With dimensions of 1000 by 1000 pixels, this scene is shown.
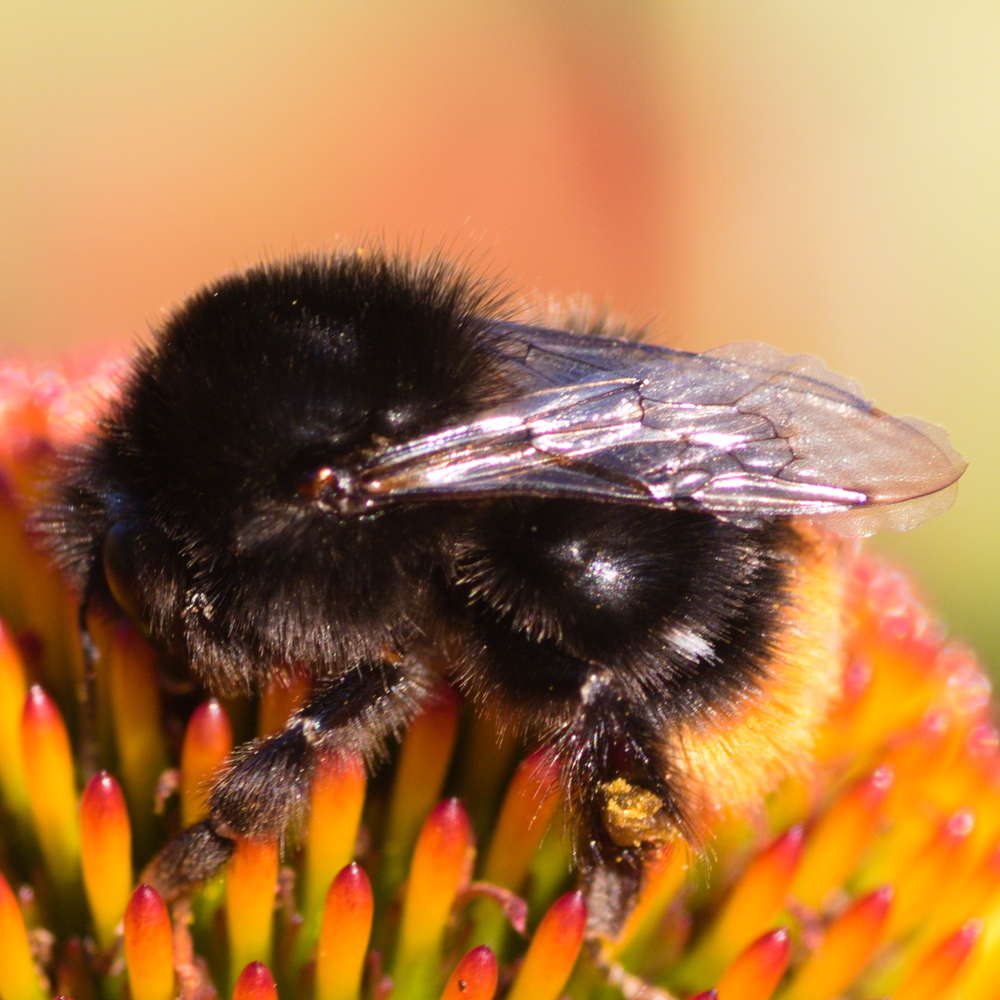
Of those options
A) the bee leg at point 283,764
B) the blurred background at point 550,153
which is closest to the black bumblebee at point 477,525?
the bee leg at point 283,764

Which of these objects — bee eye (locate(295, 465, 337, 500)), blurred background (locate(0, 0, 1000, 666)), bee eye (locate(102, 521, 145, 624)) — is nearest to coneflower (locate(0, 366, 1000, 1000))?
bee eye (locate(102, 521, 145, 624))

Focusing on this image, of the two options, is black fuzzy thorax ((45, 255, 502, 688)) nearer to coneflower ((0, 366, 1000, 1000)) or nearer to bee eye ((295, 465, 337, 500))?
bee eye ((295, 465, 337, 500))

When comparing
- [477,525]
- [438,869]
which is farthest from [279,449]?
[438,869]

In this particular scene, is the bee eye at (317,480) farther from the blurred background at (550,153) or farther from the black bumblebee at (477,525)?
the blurred background at (550,153)

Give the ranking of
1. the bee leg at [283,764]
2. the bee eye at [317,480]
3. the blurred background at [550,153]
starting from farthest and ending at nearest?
the blurred background at [550,153]
the bee leg at [283,764]
the bee eye at [317,480]

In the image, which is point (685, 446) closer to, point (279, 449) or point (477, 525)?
point (477, 525)

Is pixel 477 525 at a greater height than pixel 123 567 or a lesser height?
greater
